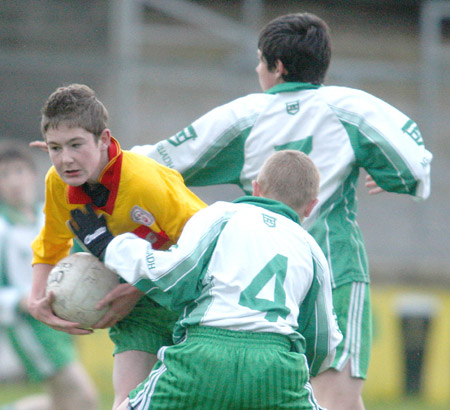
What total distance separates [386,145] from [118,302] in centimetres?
150

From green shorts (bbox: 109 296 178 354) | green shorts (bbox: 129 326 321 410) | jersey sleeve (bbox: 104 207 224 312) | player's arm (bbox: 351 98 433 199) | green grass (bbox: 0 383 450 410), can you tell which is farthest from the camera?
green grass (bbox: 0 383 450 410)

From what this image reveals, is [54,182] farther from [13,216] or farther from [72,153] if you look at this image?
[13,216]

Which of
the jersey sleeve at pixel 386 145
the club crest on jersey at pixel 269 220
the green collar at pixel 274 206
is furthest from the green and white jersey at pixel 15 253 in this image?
the club crest on jersey at pixel 269 220

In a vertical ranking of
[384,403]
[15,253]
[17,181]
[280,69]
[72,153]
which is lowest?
[384,403]

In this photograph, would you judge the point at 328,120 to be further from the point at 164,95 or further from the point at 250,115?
the point at 164,95

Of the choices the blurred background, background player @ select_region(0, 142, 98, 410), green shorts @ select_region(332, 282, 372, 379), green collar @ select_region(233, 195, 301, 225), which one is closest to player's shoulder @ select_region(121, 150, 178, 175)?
green collar @ select_region(233, 195, 301, 225)

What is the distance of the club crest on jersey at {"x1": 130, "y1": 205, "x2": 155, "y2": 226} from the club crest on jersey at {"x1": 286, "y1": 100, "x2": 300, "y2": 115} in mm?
946

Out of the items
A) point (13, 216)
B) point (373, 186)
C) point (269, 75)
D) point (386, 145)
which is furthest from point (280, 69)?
point (13, 216)

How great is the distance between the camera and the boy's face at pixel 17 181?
771cm

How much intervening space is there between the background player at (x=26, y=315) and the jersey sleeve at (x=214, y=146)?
317 cm

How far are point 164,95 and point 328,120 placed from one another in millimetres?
7246

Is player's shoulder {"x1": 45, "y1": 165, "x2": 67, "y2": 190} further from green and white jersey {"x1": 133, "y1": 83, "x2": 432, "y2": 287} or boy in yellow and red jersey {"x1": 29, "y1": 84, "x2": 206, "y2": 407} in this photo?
green and white jersey {"x1": 133, "y1": 83, "x2": 432, "y2": 287}

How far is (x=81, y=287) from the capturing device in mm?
3918

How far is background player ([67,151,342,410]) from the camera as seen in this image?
3438 mm
